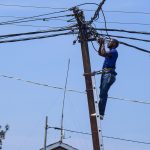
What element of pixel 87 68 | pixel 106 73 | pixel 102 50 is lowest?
pixel 106 73

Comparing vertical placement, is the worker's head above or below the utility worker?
above

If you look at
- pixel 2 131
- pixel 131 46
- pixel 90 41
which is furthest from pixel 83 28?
pixel 2 131

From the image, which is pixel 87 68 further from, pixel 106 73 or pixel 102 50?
pixel 102 50

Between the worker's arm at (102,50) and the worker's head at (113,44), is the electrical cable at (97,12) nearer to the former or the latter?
the worker's arm at (102,50)

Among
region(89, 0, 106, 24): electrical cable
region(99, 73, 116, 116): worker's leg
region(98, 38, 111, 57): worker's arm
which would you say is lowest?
region(99, 73, 116, 116): worker's leg

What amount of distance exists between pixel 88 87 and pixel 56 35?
177cm

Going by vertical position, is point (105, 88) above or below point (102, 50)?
below

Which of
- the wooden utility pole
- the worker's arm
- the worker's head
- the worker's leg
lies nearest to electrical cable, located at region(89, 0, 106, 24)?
the wooden utility pole

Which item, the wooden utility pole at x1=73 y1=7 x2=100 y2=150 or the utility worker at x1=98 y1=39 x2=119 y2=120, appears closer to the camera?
the wooden utility pole at x1=73 y1=7 x2=100 y2=150

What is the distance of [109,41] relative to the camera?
548 inches

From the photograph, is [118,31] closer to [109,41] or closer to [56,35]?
[109,41]

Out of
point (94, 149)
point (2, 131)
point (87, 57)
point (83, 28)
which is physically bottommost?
point (94, 149)

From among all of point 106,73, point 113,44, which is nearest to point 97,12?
point 113,44

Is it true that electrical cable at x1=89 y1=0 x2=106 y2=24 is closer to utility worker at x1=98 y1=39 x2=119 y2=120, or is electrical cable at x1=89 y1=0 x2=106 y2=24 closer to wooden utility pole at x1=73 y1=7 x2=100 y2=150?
wooden utility pole at x1=73 y1=7 x2=100 y2=150
